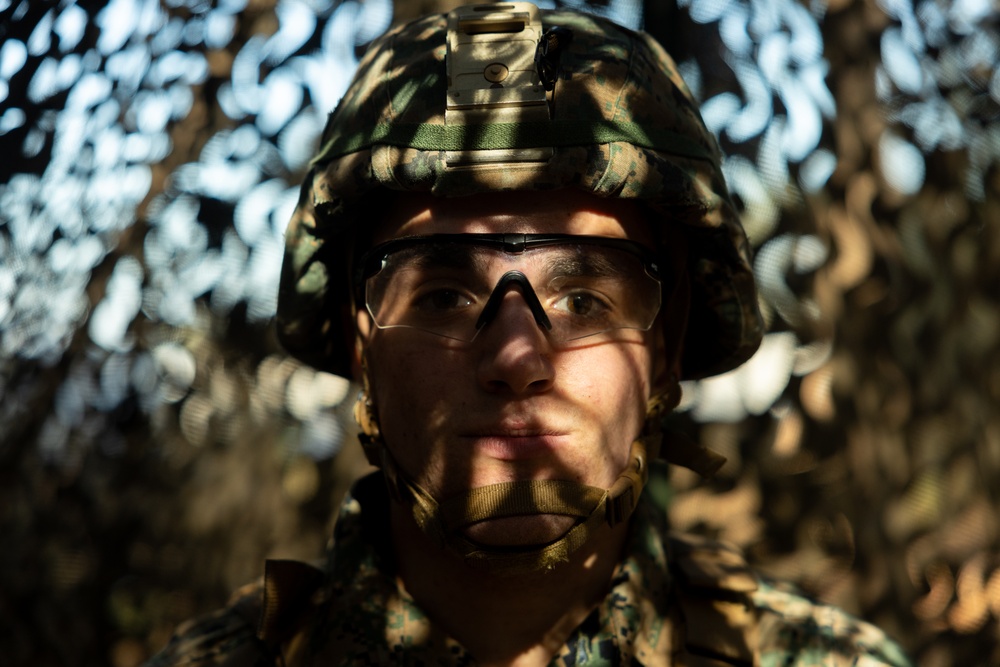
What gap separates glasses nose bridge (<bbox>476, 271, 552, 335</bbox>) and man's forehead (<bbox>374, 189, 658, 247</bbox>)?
0.12 meters

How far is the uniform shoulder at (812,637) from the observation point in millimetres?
2348

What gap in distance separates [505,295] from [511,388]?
204mm

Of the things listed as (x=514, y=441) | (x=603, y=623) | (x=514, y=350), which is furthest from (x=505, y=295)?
(x=603, y=623)

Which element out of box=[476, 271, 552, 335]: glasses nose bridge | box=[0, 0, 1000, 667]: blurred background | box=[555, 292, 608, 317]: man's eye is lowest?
box=[0, 0, 1000, 667]: blurred background


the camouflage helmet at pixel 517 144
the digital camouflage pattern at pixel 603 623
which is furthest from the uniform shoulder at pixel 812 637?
the camouflage helmet at pixel 517 144

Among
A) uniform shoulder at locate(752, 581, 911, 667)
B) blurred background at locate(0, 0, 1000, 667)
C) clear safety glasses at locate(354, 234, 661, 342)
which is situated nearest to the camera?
clear safety glasses at locate(354, 234, 661, 342)

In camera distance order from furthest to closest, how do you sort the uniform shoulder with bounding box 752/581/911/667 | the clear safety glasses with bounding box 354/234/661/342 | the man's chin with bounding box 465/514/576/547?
the uniform shoulder with bounding box 752/581/911/667 < the clear safety glasses with bounding box 354/234/661/342 < the man's chin with bounding box 465/514/576/547

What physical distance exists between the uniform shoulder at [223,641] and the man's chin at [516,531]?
2.34 feet

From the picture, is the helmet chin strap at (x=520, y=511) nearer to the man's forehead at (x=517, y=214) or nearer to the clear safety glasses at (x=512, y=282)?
the clear safety glasses at (x=512, y=282)

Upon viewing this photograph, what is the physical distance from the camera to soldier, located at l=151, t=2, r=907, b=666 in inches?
81.7

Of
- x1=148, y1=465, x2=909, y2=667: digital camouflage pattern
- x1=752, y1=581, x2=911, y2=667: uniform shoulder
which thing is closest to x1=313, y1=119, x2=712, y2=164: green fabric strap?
x1=148, y1=465, x2=909, y2=667: digital camouflage pattern

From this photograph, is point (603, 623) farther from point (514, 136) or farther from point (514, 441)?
point (514, 136)

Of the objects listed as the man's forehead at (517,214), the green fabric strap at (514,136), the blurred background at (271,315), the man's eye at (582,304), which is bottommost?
the blurred background at (271,315)

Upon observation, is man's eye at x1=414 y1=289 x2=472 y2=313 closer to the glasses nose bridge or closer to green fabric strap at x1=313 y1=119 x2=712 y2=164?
the glasses nose bridge
